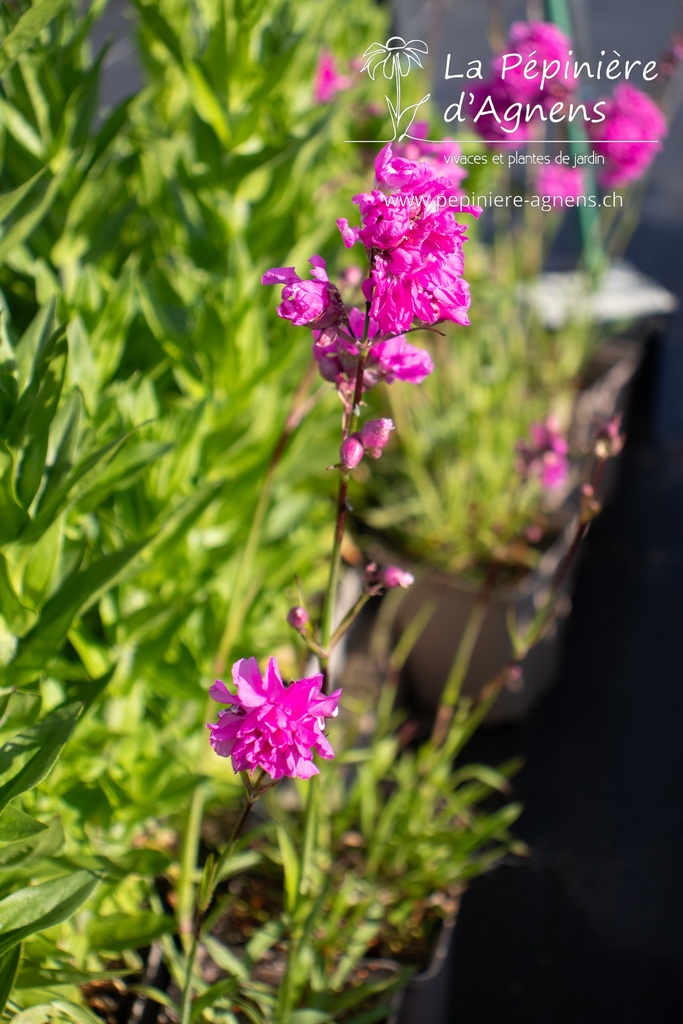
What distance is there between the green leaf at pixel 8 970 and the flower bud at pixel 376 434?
37 cm

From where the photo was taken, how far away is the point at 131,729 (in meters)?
0.90

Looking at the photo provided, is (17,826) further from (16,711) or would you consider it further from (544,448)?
(544,448)

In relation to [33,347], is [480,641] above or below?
below

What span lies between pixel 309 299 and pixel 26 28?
0.90ft

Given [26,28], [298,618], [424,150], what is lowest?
[298,618]

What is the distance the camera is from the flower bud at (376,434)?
542mm

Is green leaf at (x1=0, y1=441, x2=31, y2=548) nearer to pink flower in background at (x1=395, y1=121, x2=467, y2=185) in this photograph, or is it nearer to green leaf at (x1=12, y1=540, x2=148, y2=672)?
green leaf at (x1=12, y1=540, x2=148, y2=672)

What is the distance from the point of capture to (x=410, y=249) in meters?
0.49

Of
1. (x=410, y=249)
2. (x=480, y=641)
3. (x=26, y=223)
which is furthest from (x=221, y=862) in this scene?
(x=480, y=641)

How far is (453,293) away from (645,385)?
1.76 m

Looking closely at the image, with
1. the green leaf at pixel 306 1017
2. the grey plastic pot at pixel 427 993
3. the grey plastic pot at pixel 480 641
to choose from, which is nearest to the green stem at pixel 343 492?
the green leaf at pixel 306 1017

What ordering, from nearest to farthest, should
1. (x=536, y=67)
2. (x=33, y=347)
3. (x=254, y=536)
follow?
(x=33, y=347) < (x=254, y=536) < (x=536, y=67)

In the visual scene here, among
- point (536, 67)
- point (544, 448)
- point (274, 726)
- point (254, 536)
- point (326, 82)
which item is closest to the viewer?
point (274, 726)

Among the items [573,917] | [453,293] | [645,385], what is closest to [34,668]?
[453,293]
